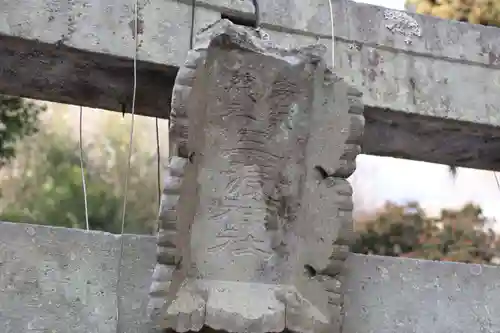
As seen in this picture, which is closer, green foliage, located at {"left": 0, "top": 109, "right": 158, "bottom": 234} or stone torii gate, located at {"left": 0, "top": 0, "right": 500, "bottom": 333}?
stone torii gate, located at {"left": 0, "top": 0, "right": 500, "bottom": 333}

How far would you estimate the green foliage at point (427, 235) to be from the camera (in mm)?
3322

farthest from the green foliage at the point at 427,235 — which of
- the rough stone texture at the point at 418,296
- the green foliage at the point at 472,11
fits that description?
the rough stone texture at the point at 418,296

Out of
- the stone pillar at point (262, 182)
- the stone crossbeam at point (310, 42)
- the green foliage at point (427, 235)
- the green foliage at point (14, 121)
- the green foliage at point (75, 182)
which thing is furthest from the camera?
the green foliage at point (75, 182)

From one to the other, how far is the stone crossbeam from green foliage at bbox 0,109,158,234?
1905 mm

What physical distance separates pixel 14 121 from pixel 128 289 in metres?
1.94

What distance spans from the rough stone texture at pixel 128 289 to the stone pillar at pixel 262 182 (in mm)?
79

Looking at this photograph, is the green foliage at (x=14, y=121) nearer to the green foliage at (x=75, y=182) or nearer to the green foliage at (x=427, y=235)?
the green foliage at (x=75, y=182)

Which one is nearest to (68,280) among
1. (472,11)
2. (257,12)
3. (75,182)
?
(257,12)

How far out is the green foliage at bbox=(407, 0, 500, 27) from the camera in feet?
6.51

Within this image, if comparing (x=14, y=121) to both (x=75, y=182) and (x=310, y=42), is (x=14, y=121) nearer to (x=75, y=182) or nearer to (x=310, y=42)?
(x=75, y=182)

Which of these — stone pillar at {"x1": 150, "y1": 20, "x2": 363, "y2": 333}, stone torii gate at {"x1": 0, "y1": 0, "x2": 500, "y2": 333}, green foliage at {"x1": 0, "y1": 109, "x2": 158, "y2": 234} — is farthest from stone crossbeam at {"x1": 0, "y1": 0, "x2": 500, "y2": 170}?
green foliage at {"x1": 0, "y1": 109, "x2": 158, "y2": 234}

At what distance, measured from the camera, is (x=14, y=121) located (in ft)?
10.1

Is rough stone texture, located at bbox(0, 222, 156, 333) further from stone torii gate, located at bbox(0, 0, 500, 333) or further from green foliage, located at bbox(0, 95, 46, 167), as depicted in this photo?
green foliage, located at bbox(0, 95, 46, 167)

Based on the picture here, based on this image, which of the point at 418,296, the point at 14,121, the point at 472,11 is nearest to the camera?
the point at 418,296
